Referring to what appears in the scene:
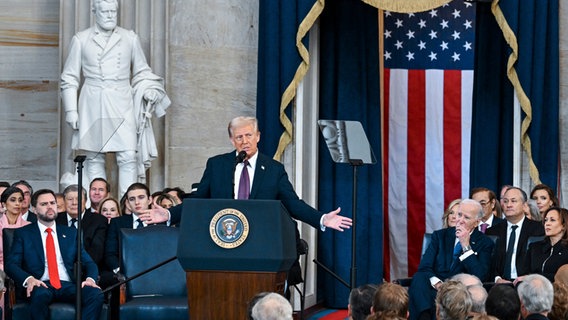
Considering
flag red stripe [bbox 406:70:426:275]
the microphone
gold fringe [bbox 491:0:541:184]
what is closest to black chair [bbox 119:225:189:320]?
the microphone

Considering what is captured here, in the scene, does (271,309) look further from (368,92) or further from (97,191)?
(368,92)

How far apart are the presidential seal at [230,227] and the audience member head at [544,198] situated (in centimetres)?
349

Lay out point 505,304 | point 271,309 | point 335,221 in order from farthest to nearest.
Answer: point 335,221, point 505,304, point 271,309

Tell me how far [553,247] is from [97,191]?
3422 mm

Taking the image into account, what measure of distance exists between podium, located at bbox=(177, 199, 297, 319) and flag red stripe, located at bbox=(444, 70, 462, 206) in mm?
5373

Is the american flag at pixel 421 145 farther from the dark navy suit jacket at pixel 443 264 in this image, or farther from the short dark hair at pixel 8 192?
the short dark hair at pixel 8 192

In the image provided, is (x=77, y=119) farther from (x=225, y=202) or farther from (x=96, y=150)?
(x=225, y=202)

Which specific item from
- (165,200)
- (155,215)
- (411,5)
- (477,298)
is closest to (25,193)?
(165,200)

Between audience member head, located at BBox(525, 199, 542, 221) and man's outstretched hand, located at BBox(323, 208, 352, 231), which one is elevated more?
man's outstretched hand, located at BBox(323, 208, 352, 231)

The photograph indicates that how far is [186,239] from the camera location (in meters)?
6.52

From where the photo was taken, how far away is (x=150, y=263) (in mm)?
8195

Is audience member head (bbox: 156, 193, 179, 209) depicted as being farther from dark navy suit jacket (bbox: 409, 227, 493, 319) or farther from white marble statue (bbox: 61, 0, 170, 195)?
dark navy suit jacket (bbox: 409, 227, 493, 319)

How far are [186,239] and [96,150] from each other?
136 inches

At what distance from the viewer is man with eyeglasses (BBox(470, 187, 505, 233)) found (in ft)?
30.5
